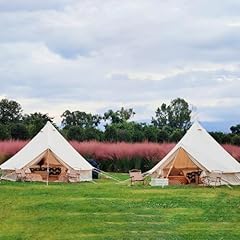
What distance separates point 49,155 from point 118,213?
41.8 feet

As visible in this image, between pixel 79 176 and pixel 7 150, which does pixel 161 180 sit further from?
pixel 7 150

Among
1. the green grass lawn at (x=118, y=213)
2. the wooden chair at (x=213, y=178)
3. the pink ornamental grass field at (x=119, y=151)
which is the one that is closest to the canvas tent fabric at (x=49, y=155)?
the green grass lawn at (x=118, y=213)

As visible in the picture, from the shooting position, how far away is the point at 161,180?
981 inches

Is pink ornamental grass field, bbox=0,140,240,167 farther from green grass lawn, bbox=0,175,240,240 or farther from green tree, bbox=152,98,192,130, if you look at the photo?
green tree, bbox=152,98,192,130

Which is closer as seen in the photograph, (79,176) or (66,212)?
(66,212)

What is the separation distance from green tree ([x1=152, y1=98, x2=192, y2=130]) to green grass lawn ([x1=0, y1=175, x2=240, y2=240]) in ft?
124

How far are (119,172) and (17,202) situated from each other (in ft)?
58.0

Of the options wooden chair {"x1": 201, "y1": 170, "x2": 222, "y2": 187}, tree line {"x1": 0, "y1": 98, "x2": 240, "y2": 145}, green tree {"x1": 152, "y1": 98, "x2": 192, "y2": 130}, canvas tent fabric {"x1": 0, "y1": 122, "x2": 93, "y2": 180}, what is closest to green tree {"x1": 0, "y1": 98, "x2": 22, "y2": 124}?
tree line {"x1": 0, "y1": 98, "x2": 240, "y2": 145}

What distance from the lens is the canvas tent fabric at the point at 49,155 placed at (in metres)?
27.9

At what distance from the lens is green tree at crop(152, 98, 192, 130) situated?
61.0 m

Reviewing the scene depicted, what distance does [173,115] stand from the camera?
61.7 metres

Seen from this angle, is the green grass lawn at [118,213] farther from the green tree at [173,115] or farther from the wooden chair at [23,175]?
the green tree at [173,115]

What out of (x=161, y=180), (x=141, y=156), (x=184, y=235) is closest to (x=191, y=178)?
(x=161, y=180)

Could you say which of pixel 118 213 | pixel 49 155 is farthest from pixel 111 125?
pixel 118 213
